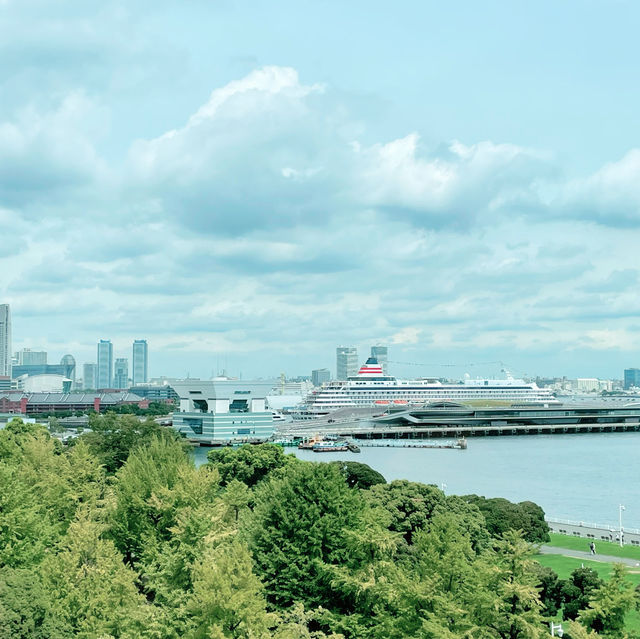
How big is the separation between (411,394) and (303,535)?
3417 inches

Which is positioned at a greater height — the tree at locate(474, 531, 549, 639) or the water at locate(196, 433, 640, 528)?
the tree at locate(474, 531, 549, 639)

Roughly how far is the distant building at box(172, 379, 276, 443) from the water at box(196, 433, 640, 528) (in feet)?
14.1

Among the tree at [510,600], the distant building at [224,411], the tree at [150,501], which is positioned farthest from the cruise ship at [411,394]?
the tree at [510,600]

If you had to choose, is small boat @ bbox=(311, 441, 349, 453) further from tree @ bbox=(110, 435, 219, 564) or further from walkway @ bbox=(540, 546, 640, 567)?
tree @ bbox=(110, 435, 219, 564)

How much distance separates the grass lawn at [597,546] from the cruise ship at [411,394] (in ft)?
235

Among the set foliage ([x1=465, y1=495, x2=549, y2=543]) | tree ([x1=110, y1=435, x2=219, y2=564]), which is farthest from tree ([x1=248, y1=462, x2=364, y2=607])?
foliage ([x1=465, y1=495, x2=549, y2=543])

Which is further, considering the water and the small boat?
the small boat

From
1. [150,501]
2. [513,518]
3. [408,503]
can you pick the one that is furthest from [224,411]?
[150,501]

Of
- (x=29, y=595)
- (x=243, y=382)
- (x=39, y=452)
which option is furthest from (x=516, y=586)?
(x=243, y=382)

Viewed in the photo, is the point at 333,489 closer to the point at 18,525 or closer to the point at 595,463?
the point at 18,525

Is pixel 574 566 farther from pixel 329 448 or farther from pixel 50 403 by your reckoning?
pixel 50 403

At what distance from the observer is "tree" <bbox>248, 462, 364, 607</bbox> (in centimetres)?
1698

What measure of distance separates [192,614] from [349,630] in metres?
3.33

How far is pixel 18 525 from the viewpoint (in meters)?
19.1
